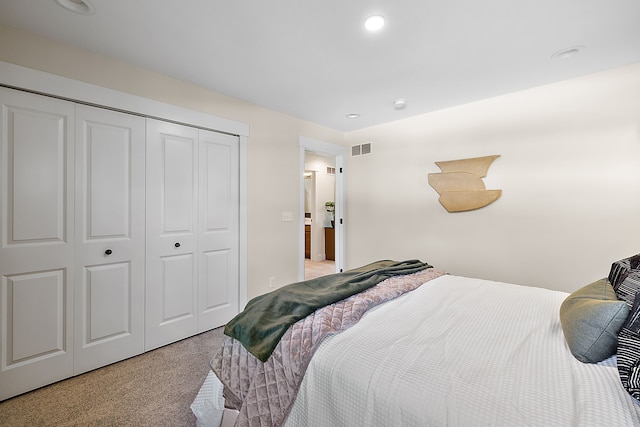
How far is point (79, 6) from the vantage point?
5.61 ft

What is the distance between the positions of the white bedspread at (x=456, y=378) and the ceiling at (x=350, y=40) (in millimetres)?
1840

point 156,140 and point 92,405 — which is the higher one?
point 156,140

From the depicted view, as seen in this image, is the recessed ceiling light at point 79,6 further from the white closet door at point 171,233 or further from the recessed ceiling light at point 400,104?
the recessed ceiling light at point 400,104

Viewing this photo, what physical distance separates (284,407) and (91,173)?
2217 millimetres

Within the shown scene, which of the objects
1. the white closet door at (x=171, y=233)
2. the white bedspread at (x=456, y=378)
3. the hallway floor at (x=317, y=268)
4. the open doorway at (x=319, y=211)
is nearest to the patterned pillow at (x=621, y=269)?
the white bedspread at (x=456, y=378)

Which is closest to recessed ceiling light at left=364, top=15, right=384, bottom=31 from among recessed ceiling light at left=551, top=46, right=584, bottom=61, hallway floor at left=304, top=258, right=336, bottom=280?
recessed ceiling light at left=551, top=46, right=584, bottom=61

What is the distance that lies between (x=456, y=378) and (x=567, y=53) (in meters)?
2.67

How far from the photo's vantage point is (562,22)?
6.01ft

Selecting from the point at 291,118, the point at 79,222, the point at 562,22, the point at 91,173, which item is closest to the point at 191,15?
the point at 91,173

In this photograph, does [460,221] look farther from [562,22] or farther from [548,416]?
[548,416]

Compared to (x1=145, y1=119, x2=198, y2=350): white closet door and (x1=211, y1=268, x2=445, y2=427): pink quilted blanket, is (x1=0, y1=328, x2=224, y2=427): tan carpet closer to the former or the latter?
(x1=145, y1=119, x2=198, y2=350): white closet door

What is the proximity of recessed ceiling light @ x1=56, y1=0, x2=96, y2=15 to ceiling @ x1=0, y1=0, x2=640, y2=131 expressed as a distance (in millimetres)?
30

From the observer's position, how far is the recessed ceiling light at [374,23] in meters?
1.79

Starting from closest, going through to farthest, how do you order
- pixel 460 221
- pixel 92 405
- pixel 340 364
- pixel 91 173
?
pixel 340 364, pixel 92 405, pixel 91 173, pixel 460 221
